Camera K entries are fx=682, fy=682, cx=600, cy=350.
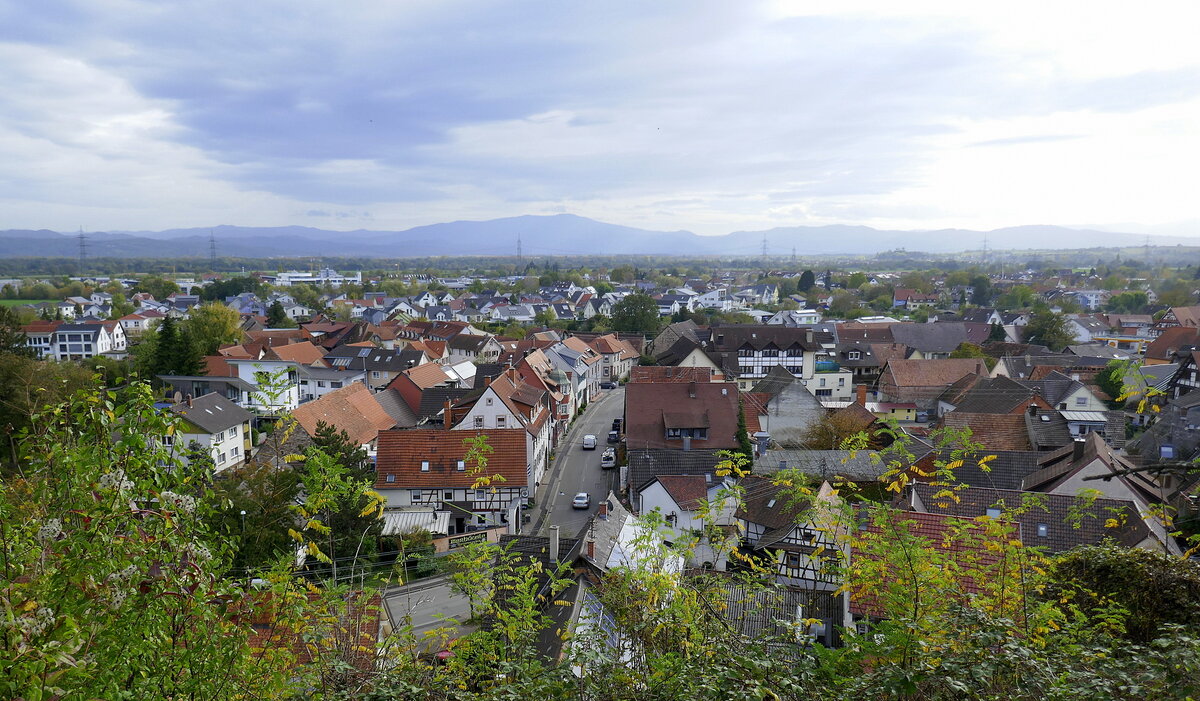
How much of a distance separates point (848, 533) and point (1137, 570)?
13.6 feet

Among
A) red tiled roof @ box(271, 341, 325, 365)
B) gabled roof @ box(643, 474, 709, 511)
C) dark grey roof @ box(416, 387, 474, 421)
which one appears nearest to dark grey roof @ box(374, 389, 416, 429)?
dark grey roof @ box(416, 387, 474, 421)

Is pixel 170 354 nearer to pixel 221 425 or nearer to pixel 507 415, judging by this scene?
pixel 221 425

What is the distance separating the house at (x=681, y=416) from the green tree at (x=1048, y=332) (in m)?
44.9

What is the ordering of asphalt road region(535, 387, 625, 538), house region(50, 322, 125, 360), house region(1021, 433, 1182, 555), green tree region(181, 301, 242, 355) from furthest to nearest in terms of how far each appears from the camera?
1. house region(50, 322, 125, 360)
2. green tree region(181, 301, 242, 355)
3. asphalt road region(535, 387, 625, 538)
4. house region(1021, 433, 1182, 555)

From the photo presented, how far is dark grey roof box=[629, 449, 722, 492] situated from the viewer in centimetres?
2362

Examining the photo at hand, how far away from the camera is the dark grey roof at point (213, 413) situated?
29391 mm

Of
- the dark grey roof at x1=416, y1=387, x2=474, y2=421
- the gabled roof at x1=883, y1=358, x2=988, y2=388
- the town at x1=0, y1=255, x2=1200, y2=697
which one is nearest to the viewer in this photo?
the town at x1=0, y1=255, x2=1200, y2=697

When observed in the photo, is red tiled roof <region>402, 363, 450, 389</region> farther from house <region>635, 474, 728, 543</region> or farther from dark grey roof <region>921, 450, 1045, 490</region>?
dark grey roof <region>921, 450, 1045, 490</region>

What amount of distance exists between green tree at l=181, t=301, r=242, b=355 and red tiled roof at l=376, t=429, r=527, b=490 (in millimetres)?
32914

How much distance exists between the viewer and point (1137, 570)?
8109 mm

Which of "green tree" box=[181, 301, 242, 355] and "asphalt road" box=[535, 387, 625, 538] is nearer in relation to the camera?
"asphalt road" box=[535, 387, 625, 538]

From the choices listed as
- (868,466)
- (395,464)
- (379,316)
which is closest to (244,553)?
(395,464)

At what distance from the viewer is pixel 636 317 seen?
227 ft

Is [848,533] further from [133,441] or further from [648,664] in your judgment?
[133,441]
